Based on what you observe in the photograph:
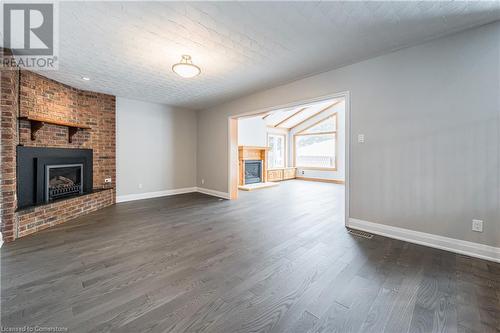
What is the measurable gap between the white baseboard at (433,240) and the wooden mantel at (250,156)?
480 cm

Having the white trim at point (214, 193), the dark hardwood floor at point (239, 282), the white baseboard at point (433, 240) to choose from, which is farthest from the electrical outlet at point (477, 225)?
the white trim at point (214, 193)

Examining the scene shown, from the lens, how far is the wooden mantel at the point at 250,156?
25.2ft

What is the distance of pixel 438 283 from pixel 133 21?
3.86 m

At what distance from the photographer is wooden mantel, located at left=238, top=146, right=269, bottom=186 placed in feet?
25.2

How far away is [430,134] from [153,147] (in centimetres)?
574

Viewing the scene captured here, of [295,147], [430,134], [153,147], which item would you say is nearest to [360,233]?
[430,134]

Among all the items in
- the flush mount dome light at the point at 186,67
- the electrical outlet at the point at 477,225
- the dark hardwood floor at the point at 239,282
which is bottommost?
the dark hardwood floor at the point at 239,282

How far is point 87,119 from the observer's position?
15.0 ft

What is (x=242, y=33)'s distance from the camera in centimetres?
244

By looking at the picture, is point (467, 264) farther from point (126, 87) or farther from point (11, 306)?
point (126, 87)

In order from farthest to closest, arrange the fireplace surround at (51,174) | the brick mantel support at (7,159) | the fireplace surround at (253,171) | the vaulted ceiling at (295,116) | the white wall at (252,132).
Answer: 1. the vaulted ceiling at (295,116)
2. the fireplace surround at (253,171)
3. the white wall at (252,132)
4. the fireplace surround at (51,174)
5. the brick mantel support at (7,159)

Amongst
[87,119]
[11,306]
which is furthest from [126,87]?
[11,306]

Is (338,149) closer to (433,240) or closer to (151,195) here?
(433,240)

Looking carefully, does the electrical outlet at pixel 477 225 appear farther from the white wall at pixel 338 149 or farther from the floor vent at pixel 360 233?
the white wall at pixel 338 149
